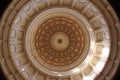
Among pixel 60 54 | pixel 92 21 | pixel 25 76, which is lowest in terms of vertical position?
pixel 25 76

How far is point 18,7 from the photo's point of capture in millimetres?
20422

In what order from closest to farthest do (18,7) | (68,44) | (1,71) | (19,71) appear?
(1,71) → (18,7) → (19,71) → (68,44)

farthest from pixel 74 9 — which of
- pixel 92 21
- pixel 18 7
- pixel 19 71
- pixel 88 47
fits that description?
pixel 19 71

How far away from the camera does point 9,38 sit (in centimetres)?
2116

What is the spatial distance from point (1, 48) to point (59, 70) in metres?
6.16

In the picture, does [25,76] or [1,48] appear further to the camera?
[25,76]

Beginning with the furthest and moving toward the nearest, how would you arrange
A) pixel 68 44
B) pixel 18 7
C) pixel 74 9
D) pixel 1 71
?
1. pixel 68 44
2. pixel 74 9
3. pixel 18 7
4. pixel 1 71

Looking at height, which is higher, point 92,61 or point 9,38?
point 9,38

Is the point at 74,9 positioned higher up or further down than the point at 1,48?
higher up

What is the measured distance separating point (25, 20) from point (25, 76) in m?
4.54

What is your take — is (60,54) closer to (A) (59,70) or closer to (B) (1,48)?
(A) (59,70)

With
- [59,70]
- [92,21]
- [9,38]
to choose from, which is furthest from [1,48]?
[92,21]

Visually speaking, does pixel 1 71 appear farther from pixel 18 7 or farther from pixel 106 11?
pixel 106 11

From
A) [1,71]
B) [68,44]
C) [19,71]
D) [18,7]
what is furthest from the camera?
[68,44]
